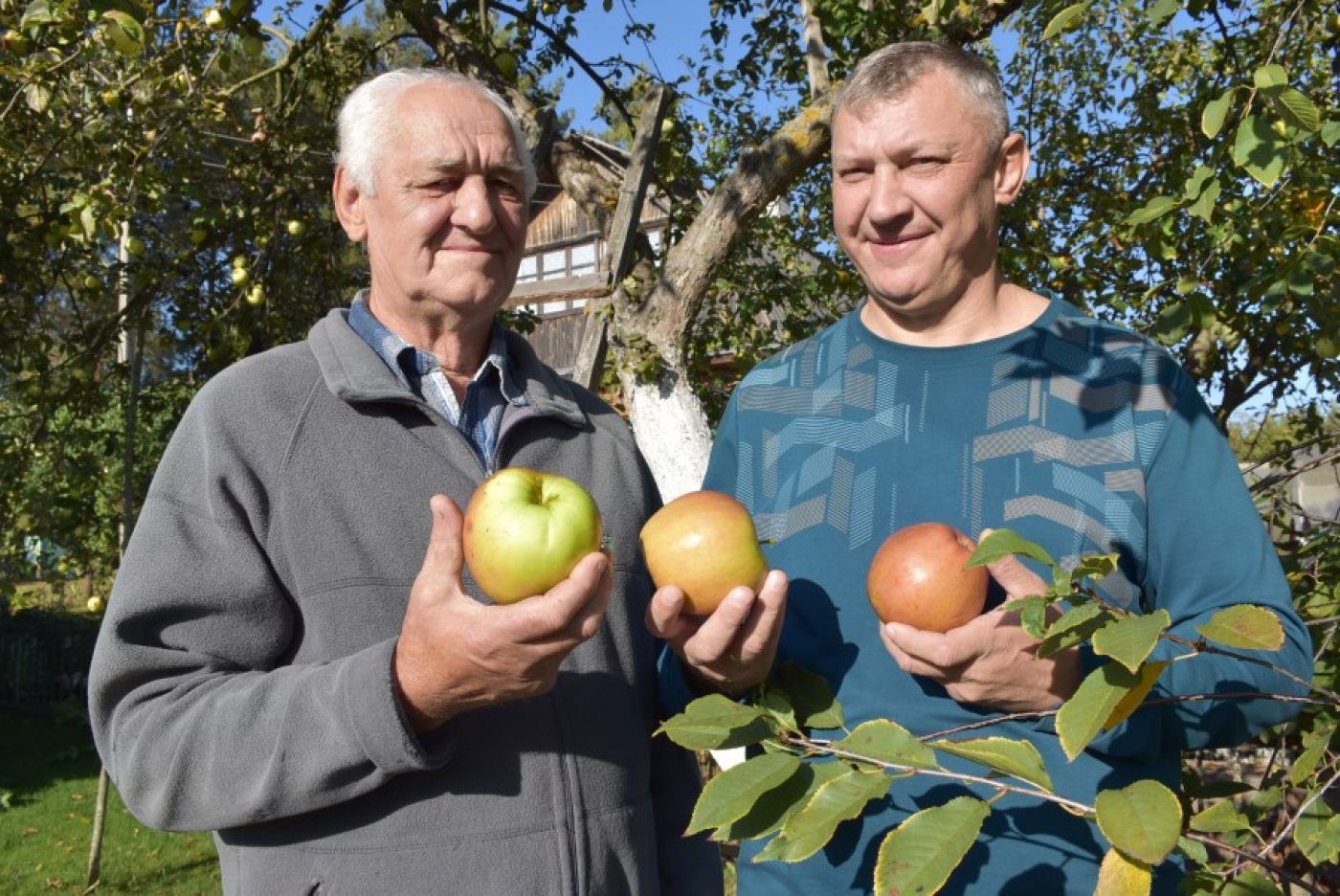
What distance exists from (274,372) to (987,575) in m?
1.14

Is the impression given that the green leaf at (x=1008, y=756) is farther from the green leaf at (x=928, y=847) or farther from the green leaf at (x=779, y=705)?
the green leaf at (x=779, y=705)

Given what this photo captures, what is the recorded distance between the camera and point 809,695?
1.58m

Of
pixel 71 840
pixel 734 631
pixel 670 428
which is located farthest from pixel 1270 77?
pixel 71 840

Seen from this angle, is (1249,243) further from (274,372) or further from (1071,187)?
(1071,187)

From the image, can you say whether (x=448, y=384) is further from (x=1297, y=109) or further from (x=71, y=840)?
(x=71, y=840)

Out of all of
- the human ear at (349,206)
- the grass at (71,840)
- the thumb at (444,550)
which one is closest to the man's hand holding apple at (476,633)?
the thumb at (444,550)

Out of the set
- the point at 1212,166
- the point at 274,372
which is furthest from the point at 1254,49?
the point at 274,372

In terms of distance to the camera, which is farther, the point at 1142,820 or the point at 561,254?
the point at 561,254

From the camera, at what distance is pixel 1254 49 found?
4031 millimetres

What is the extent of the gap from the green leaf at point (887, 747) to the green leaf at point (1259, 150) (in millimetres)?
1087

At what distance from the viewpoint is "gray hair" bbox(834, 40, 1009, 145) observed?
5.62 feet

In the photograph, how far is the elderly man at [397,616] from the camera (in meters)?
1.43

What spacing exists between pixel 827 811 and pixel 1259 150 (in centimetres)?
130

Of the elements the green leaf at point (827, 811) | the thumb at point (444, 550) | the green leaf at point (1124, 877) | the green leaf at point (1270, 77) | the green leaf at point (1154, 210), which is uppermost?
the green leaf at point (1270, 77)
